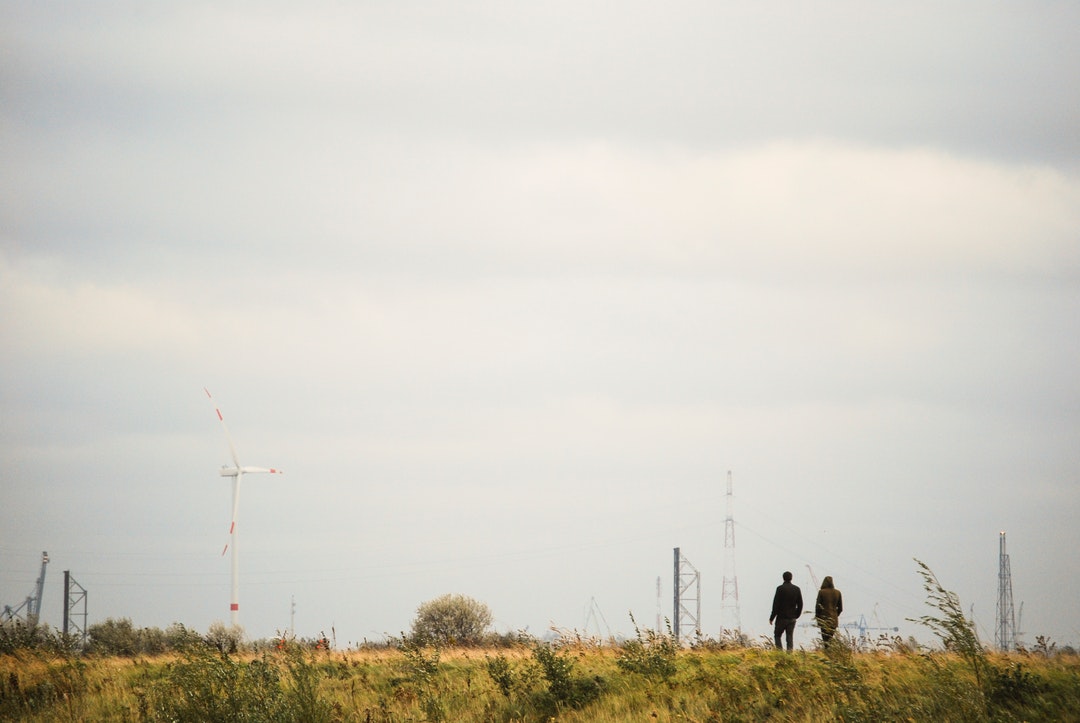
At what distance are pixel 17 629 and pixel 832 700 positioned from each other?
1069 inches

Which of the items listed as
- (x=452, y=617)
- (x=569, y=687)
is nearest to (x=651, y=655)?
(x=569, y=687)

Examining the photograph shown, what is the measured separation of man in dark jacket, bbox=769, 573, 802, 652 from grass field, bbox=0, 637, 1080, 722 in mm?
1139

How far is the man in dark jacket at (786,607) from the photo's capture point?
29.0 metres

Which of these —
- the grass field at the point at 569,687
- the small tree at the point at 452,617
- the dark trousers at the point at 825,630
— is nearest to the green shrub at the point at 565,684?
the grass field at the point at 569,687

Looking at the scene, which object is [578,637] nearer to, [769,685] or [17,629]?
[769,685]

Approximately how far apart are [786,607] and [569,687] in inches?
278

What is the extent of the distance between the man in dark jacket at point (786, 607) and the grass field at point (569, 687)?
1139 mm

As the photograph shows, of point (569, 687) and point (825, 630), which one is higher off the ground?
point (825, 630)

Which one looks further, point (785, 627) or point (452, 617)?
point (452, 617)

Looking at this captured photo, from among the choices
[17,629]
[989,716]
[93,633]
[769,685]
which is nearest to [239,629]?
[93,633]

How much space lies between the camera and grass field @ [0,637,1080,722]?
67.6 ft

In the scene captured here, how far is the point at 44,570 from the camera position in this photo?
151 meters

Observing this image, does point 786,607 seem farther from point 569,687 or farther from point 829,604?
point 569,687

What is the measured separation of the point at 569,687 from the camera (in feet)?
83.1
